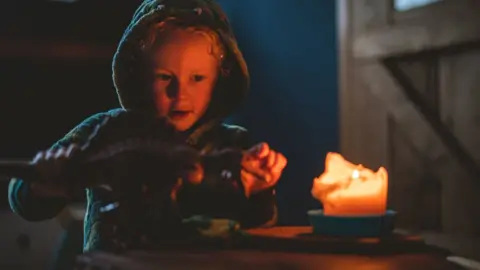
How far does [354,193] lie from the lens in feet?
3.30

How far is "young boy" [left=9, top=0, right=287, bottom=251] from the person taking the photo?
1105 millimetres

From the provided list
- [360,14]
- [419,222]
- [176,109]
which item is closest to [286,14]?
[360,14]

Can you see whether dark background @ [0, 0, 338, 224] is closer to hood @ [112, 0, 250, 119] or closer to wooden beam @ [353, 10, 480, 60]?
wooden beam @ [353, 10, 480, 60]

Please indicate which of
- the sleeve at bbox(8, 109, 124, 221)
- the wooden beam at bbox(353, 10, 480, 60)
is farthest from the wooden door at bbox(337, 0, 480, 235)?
the sleeve at bbox(8, 109, 124, 221)

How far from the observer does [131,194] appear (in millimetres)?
960

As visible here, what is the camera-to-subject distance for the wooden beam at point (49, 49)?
3225 mm

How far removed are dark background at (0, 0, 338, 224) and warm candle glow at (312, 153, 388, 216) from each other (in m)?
1.29

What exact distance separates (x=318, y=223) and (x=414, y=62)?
0.86 meters

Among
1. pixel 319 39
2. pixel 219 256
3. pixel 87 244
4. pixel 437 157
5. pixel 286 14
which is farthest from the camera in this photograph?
pixel 286 14

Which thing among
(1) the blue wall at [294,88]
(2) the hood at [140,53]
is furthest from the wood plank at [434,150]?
(2) the hood at [140,53]

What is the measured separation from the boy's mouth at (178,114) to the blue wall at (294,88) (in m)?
1.19

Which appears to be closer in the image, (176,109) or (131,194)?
(131,194)

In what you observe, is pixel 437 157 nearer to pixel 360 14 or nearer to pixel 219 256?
pixel 360 14

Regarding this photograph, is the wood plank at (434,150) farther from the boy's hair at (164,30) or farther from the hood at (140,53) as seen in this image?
the boy's hair at (164,30)
